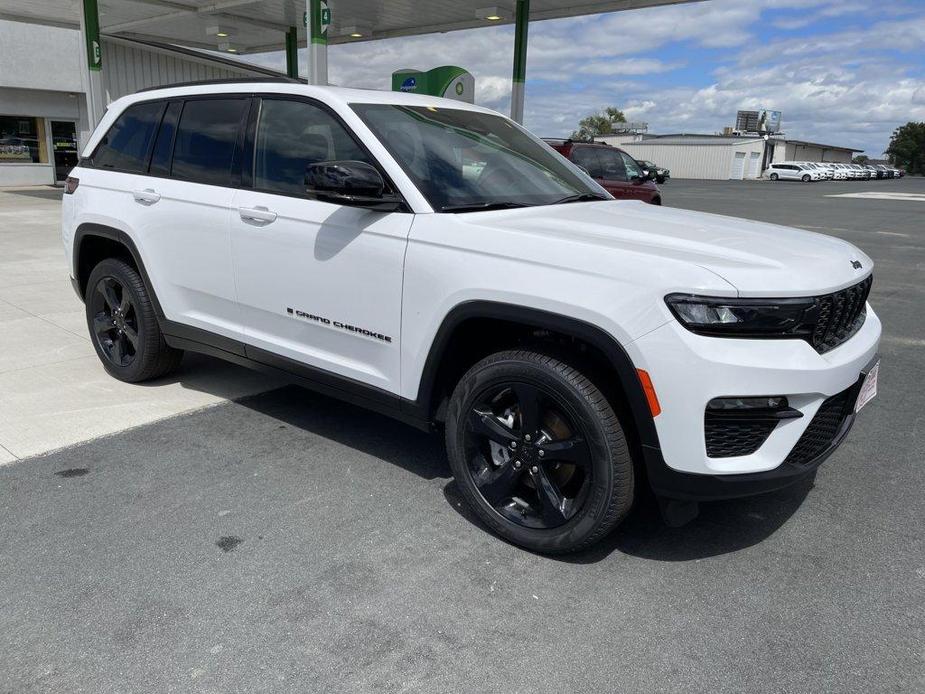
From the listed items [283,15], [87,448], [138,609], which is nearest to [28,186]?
[283,15]

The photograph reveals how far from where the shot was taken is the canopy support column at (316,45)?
42.0 feet

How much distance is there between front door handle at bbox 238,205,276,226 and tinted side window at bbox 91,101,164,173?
1.10 m

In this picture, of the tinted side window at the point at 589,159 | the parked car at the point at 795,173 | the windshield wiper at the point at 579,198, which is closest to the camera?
the windshield wiper at the point at 579,198

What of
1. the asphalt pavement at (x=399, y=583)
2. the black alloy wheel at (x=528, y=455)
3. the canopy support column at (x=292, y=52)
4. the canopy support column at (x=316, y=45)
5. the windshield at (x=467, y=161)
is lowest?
the asphalt pavement at (x=399, y=583)

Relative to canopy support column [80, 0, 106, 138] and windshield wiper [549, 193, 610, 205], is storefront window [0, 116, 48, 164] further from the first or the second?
windshield wiper [549, 193, 610, 205]

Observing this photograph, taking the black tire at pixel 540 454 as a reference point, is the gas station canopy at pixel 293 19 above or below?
above

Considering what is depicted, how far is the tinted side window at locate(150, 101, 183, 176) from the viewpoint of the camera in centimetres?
440

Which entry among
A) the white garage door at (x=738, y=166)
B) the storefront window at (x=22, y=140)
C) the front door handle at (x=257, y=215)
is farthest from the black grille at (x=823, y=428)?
the white garage door at (x=738, y=166)

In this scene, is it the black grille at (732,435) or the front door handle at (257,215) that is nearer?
the black grille at (732,435)

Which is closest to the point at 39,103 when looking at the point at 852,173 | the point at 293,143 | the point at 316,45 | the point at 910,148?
the point at 316,45

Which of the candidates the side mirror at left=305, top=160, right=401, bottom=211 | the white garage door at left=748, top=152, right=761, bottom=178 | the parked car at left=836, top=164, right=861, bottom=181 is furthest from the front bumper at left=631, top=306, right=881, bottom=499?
the white garage door at left=748, top=152, right=761, bottom=178

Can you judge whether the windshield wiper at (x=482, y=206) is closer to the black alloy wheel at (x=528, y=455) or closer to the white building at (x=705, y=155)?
the black alloy wheel at (x=528, y=455)

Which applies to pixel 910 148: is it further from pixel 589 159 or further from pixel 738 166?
pixel 589 159

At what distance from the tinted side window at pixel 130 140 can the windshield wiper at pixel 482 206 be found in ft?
7.48
